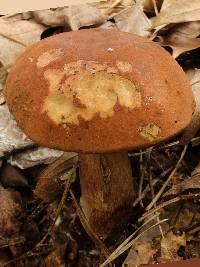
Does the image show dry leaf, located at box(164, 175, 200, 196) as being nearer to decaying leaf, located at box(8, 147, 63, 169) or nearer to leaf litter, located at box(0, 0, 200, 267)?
leaf litter, located at box(0, 0, 200, 267)

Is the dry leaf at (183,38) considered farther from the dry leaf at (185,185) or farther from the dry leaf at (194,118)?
the dry leaf at (185,185)

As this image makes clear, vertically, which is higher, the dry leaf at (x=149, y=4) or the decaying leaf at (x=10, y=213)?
the dry leaf at (x=149, y=4)

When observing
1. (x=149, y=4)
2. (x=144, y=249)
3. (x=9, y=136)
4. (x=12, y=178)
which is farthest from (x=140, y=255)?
(x=149, y=4)

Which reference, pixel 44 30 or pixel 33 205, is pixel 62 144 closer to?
pixel 33 205

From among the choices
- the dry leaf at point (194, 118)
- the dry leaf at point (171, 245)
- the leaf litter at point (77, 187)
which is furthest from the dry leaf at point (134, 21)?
the dry leaf at point (171, 245)

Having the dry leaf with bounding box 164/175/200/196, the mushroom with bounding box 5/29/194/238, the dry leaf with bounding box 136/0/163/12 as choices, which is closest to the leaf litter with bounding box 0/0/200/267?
the dry leaf with bounding box 164/175/200/196

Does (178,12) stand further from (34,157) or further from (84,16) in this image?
(34,157)

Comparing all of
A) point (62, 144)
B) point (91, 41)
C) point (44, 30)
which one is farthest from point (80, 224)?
point (44, 30)
